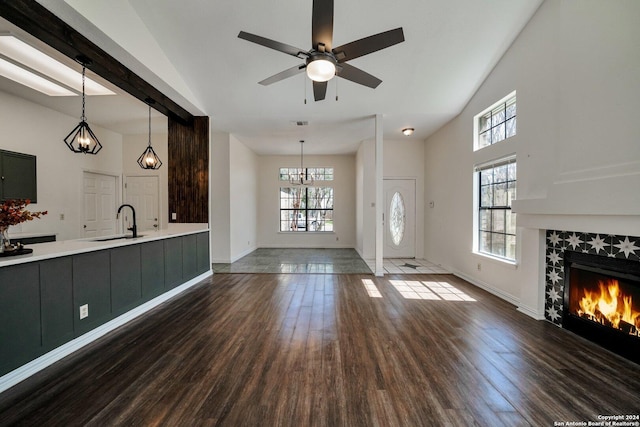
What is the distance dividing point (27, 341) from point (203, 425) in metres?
1.65

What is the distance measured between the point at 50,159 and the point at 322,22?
5601 mm

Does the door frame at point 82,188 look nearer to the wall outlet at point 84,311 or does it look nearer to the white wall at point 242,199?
the white wall at point 242,199

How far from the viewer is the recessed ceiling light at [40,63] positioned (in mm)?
2940

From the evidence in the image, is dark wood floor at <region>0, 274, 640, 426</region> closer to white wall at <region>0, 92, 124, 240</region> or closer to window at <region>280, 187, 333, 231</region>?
white wall at <region>0, 92, 124, 240</region>

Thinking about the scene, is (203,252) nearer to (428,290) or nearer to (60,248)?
(60,248)

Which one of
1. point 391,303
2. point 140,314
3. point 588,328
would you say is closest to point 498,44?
point 588,328

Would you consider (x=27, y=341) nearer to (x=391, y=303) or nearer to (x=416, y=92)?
(x=391, y=303)

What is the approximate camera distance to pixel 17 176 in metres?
4.21

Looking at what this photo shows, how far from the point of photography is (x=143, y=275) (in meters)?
3.31

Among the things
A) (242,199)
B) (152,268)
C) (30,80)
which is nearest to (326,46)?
(152,268)

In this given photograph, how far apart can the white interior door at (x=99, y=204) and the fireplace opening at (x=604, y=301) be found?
7.95 m

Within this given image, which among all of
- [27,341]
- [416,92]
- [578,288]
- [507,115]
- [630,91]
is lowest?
[27,341]

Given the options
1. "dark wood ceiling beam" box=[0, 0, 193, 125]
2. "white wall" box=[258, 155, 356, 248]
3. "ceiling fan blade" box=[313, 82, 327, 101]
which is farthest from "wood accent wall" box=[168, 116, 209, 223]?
"white wall" box=[258, 155, 356, 248]

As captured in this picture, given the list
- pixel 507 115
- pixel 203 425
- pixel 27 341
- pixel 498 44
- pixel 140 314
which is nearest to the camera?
pixel 203 425
